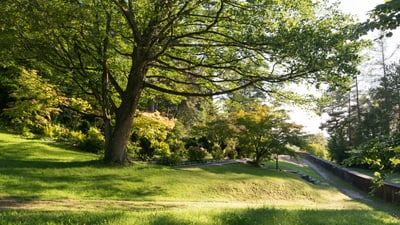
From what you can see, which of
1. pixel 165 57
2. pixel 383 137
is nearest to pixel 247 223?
pixel 383 137

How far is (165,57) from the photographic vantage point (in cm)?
1318

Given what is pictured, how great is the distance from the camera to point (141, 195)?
31.9 feet

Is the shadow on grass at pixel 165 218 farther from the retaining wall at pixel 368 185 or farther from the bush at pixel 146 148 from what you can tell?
the bush at pixel 146 148

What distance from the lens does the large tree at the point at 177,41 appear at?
882cm

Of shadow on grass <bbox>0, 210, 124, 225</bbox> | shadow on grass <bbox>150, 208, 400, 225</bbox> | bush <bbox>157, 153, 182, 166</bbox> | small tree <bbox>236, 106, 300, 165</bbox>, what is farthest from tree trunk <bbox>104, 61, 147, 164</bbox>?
small tree <bbox>236, 106, 300, 165</bbox>

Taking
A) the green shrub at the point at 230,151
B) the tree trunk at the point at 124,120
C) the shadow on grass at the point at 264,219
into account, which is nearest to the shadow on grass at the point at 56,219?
the shadow on grass at the point at 264,219

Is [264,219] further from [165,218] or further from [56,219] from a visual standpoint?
[56,219]

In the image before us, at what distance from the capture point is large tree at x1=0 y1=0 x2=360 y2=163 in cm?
882

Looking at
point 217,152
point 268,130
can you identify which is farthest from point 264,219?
point 217,152

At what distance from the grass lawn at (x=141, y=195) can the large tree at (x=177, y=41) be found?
1993 mm

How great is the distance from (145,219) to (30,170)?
6.98m

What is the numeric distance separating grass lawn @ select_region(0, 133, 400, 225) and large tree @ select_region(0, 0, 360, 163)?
1.99 metres

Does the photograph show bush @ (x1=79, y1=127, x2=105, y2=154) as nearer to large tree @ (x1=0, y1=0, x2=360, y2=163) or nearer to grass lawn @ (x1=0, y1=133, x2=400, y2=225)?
grass lawn @ (x1=0, y1=133, x2=400, y2=225)

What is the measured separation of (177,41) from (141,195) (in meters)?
5.72
